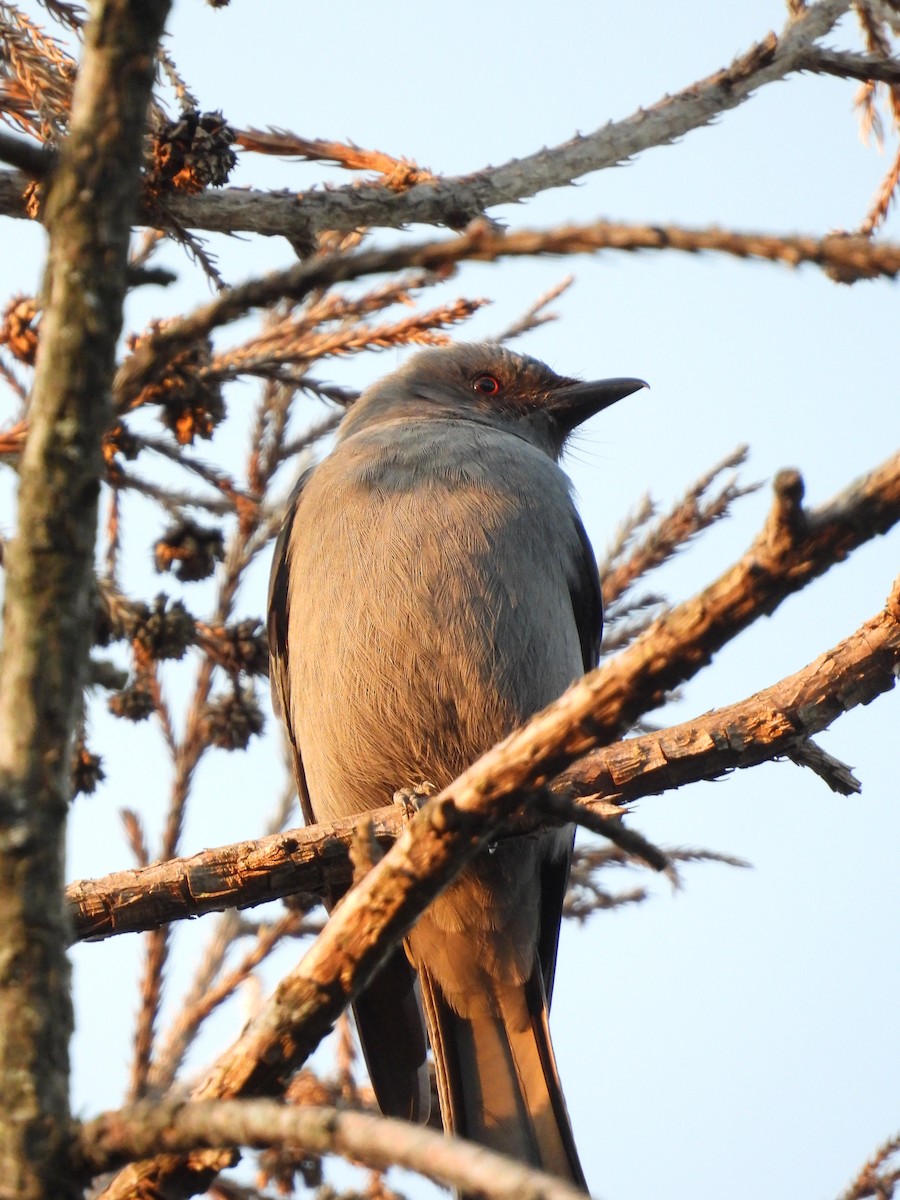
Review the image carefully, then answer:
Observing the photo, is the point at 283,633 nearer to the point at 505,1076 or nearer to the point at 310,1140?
the point at 505,1076

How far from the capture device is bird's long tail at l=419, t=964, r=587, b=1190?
14.5ft

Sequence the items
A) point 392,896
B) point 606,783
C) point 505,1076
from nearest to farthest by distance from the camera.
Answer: point 392,896 < point 606,783 < point 505,1076

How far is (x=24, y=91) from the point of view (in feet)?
13.0

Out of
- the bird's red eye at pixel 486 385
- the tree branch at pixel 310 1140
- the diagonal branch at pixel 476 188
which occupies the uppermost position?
the bird's red eye at pixel 486 385

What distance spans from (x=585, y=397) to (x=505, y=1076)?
3237 millimetres

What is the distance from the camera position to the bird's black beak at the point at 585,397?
6.53 metres

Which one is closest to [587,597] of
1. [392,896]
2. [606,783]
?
[606,783]

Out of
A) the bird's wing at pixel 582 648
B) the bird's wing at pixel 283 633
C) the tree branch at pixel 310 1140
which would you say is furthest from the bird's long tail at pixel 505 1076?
the tree branch at pixel 310 1140

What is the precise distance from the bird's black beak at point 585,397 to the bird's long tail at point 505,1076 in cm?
274

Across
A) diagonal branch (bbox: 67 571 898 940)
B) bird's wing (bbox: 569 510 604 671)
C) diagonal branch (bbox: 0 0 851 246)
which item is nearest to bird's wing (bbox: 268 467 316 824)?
Answer: bird's wing (bbox: 569 510 604 671)

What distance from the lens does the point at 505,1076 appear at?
4672mm

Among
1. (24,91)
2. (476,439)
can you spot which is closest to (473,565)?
(476,439)

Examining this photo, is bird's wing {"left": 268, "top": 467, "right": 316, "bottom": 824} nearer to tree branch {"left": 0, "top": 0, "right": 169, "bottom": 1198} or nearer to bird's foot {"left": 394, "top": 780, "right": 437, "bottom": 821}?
bird's foot {"left": 394, "top": 780, "right": 437, "bottom": 821}

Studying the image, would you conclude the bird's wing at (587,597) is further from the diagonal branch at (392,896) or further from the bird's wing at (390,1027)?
the diagonal branch at (392,896)
